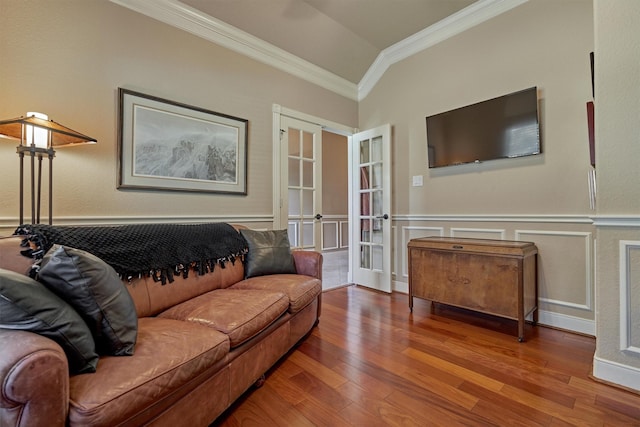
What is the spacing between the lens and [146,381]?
94 centimetres

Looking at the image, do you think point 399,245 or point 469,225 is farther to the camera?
point 399,245

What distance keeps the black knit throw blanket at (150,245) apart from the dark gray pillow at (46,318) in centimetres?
51

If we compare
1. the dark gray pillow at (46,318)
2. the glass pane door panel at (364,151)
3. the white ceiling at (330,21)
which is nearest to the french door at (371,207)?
the glass pane door panel at (364,151)

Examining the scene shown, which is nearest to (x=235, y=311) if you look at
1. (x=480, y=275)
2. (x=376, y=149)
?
(x=480, y=275)

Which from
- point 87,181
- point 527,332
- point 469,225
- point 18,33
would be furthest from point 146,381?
point 469,225

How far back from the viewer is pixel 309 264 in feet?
7.89

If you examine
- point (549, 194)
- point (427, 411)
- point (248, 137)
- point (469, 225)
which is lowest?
point (427, 411)

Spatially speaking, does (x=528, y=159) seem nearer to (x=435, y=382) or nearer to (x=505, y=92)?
(x=505, y=92)

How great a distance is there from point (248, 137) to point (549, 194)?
2.79m

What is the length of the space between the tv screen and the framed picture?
2.03m

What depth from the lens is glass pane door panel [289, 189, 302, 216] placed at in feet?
11.0

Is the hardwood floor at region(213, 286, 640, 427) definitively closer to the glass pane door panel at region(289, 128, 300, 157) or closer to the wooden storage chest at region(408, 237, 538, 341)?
the wooden storage chest at region(408, 237, 538, 341)

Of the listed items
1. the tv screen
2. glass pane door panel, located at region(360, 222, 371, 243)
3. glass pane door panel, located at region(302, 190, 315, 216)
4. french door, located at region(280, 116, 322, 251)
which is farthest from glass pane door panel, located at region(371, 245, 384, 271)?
the tv screen

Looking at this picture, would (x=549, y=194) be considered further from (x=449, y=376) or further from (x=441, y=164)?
(x=449, y=376)
